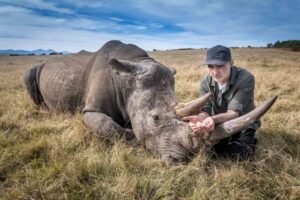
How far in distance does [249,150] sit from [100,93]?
2702 millimetres

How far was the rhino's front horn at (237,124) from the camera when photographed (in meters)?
3.92

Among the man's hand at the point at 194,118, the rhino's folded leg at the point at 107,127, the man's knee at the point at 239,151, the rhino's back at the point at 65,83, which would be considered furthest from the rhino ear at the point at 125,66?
the man's knee at the point at 239,151

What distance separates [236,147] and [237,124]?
2.73ft

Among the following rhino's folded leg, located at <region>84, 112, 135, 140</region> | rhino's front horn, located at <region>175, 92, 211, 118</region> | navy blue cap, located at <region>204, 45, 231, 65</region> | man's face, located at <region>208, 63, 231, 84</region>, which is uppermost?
navy blue cap, located at <region>204, 45, 231, 65</region>

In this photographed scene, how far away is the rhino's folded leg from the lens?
5.40 metres

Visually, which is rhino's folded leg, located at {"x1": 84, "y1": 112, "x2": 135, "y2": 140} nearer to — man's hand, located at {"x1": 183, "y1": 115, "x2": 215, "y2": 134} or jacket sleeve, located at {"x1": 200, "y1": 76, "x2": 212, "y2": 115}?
jacket sleeve, located at {"x1": 200, "y1": 76, "x2": 212, "y2": 115}

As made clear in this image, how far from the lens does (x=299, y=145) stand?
5648 millimetres

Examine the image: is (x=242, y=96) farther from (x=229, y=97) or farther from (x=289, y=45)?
(x=289, y=45)

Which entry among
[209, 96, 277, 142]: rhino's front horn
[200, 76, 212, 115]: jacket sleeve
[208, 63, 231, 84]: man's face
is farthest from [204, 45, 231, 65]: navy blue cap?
[209, 96, 277, 142]: rhino's front horn

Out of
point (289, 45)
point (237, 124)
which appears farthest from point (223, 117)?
point (289, 45)

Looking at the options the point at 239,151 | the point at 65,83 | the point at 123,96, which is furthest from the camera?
the point at 65,83

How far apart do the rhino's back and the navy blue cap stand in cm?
286

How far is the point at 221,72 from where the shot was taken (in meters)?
4.98

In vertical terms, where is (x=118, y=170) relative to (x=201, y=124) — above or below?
below
